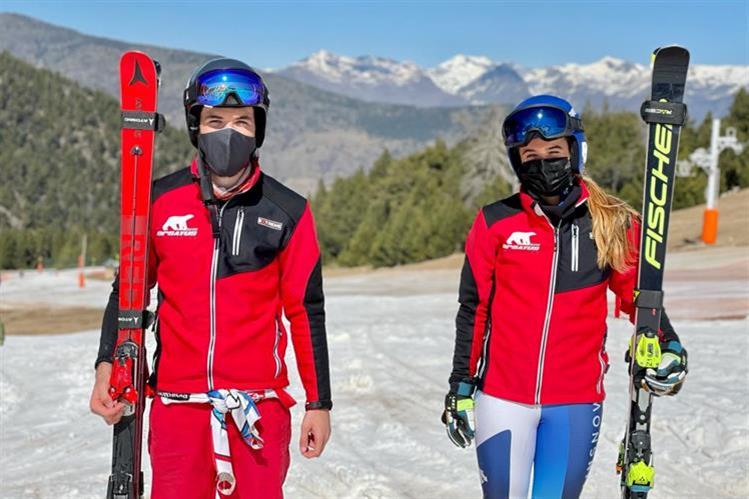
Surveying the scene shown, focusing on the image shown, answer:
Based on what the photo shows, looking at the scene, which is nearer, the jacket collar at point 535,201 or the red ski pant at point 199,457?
the red ski pant at point 199,457

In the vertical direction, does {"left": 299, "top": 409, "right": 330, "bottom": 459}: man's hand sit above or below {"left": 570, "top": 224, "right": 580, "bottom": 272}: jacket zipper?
below

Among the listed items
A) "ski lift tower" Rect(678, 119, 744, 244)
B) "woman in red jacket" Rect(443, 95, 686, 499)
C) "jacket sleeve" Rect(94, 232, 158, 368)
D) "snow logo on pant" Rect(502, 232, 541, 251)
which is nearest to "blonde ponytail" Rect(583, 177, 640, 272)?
"woman in red jacket" Rect(443, 95, 686, 499)

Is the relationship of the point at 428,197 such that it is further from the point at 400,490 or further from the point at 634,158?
the point at 400,490

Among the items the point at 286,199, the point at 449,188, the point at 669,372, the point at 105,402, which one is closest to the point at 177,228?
the point at 286,199

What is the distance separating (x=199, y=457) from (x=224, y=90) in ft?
4.75

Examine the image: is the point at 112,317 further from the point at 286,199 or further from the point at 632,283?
the point at 632,283

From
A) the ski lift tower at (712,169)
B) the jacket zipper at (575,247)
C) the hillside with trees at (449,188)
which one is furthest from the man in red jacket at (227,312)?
the hillside with trees at (449,188)

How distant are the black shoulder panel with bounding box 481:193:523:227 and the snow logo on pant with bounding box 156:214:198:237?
4.44 feet

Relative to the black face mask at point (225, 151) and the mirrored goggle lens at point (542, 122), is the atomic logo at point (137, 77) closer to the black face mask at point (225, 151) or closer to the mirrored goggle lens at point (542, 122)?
the black face mask at point (225, 151)

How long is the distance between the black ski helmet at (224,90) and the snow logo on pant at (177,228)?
1.08ft

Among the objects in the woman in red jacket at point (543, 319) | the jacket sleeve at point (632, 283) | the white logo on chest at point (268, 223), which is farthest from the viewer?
the jacket sleeve at point (632, 283)

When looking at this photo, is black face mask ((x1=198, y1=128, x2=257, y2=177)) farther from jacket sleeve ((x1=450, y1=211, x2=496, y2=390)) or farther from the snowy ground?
the snowy ground

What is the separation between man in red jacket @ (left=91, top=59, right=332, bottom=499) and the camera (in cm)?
318

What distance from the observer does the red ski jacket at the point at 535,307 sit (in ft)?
11.9
